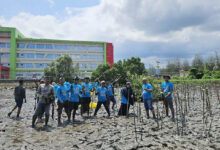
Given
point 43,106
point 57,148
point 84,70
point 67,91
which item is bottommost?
point 57,148

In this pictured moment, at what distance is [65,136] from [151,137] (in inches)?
121

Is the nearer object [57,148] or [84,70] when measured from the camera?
[57,148]

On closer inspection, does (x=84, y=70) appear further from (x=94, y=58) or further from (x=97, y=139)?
(x=97, y=139)

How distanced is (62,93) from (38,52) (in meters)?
56.3

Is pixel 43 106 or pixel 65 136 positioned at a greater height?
pixel 43 106

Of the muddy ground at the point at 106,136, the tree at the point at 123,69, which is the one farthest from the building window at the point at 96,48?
the muddy ground at the point at 106,136

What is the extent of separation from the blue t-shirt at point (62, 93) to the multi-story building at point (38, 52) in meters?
49.3

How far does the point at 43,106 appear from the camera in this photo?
7180mm

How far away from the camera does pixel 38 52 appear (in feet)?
192

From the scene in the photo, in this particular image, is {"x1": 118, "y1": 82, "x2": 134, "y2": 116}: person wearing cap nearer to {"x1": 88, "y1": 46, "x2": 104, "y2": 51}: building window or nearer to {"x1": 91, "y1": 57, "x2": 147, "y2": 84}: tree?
{"x1": 91, "y1": 57, "x2": 147, "y2": 84}: tree

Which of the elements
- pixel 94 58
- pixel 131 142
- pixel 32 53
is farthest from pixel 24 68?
pixel 131 142

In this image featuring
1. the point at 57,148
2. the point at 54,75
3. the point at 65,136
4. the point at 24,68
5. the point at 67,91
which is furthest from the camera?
the point at 24,68

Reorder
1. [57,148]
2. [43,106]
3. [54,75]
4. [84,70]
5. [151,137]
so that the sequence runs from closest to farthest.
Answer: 1. [57,148]
2. [151,137]
3. [43,106]
4. [54,75]
5. [84,70]

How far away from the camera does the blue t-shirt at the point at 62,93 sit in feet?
25.2
